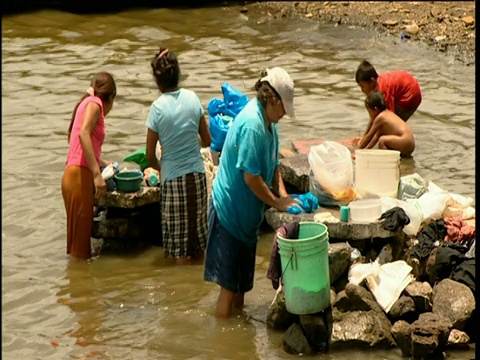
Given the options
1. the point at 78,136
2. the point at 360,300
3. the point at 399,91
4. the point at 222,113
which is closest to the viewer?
the point at 360,300

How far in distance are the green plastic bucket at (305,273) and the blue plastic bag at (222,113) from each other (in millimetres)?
2803

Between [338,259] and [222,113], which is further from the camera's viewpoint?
[222,113]

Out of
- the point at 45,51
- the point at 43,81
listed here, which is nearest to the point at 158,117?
the point at 43,81

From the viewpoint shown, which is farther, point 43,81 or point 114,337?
point 43,81

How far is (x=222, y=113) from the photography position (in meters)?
8.16

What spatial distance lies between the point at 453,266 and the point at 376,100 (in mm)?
3655

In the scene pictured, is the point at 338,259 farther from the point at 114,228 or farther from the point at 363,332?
the point at 114,228

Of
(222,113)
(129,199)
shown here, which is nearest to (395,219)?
(129,199)

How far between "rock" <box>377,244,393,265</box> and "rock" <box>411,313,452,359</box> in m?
0.78

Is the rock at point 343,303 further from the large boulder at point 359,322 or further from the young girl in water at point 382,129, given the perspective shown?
the young girl in water at point 382,129

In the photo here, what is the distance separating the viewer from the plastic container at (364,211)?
19.7 ft

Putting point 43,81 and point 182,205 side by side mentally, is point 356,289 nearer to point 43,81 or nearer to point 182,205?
point 182,205

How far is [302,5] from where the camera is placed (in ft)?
57.7

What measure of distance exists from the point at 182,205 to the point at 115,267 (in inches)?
33.0
